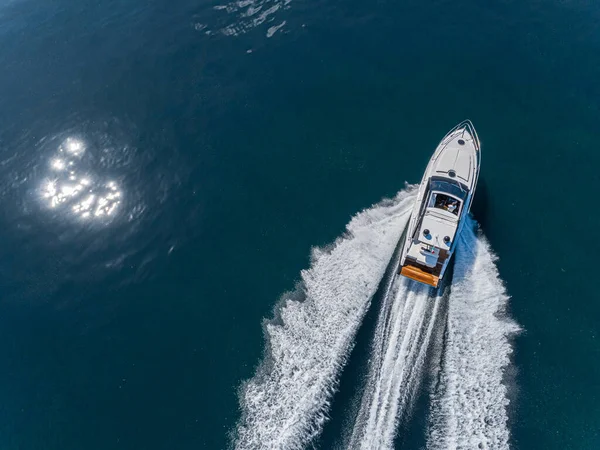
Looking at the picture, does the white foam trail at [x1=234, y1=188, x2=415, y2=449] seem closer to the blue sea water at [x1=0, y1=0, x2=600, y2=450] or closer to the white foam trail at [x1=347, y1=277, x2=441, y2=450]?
the blue sea water at [x1=0, y1=0, x2=600, y2=450]

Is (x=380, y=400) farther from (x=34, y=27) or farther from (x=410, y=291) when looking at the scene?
(x=34, y=27)

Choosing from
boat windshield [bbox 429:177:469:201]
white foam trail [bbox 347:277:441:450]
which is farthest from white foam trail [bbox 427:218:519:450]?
boat windshield [bbox 429:177:469:201]

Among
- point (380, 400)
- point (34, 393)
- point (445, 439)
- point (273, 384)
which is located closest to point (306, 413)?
point (273, 384)

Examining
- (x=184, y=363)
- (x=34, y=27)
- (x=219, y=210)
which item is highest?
(x=34, y=27)

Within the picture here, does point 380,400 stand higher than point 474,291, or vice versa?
point 474,291

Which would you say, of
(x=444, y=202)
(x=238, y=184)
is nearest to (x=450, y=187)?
(x=444, y=202)
